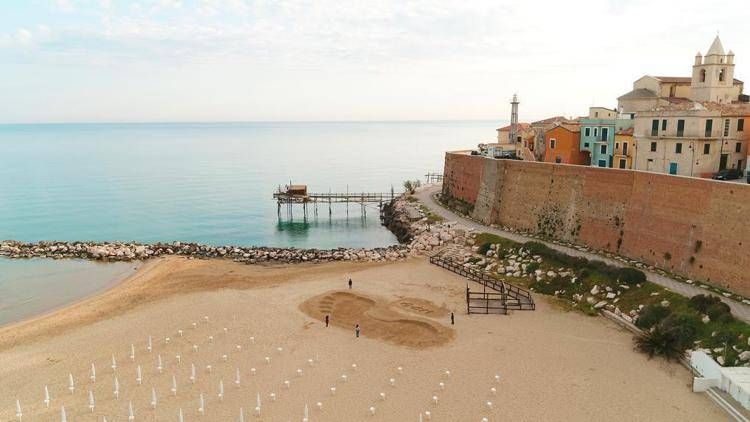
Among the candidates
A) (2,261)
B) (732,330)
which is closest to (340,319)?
(732,330)

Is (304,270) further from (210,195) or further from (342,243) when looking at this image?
(210,195)

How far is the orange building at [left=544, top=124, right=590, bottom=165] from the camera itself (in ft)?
151

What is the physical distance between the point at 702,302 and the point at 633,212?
9.43m

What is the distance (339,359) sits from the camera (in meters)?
22.3

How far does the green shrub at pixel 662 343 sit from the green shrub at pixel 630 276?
4.60 m

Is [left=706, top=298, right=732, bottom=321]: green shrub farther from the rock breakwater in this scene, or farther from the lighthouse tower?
the lighthouse tower

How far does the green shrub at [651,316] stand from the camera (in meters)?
23.7

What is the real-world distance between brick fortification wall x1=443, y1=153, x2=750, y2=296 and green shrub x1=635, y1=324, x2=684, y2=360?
508cm

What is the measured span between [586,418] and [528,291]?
495 inches

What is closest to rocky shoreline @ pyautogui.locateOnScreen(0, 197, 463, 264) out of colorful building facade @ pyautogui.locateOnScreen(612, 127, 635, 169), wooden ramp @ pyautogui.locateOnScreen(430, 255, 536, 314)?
wooden ramp @ pyautogui.locateOnScreen(430, 255, 536, 314)

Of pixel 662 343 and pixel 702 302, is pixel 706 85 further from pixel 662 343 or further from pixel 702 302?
pixel 662 343

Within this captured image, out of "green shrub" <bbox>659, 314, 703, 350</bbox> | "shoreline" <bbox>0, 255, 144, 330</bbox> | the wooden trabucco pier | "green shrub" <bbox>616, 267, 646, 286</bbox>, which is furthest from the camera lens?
the wooden trabucco pier

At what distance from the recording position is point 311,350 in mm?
23312

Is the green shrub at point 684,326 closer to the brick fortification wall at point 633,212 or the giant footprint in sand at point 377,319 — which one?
the brick fortification wall at point 633,212
